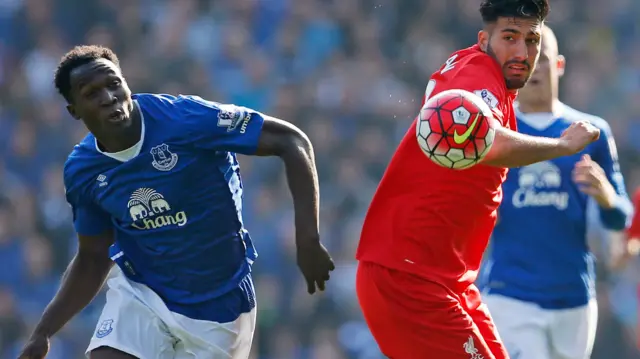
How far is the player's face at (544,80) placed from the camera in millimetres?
7332

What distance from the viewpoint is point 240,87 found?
13.7 metres

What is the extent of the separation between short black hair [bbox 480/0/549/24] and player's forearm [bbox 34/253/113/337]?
2.32 metres

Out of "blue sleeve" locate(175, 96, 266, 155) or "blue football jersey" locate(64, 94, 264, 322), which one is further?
"blue football jersey" locate(64, 94, 264, 322)

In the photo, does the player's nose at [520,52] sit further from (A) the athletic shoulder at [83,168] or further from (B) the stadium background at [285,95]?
(B) the stadium background at [285,95]

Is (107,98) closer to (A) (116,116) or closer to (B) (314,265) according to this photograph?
(A) (116,116)

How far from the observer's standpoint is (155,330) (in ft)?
18.8

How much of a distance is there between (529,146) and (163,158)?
5.94 feet

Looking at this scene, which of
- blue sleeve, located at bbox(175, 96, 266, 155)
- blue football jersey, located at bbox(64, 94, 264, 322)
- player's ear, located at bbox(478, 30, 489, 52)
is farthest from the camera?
blue football jersey, located at bbox(64, 94, 264, 322)

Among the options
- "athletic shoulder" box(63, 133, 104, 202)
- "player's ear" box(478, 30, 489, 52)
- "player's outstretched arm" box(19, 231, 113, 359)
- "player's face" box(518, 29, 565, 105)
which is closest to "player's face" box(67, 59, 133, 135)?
"athletic shoulder" box(63, 133, 104, 202)

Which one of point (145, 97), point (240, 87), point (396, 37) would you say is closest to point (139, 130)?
point (145, 97)

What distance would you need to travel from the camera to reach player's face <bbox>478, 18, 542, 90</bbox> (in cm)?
525

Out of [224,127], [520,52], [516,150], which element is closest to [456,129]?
[516,150]

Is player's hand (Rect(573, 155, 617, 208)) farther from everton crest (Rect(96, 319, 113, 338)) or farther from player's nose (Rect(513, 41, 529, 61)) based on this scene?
everton crest (Rect(96, 319, 113, 338))

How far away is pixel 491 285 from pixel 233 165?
2.27 meters
